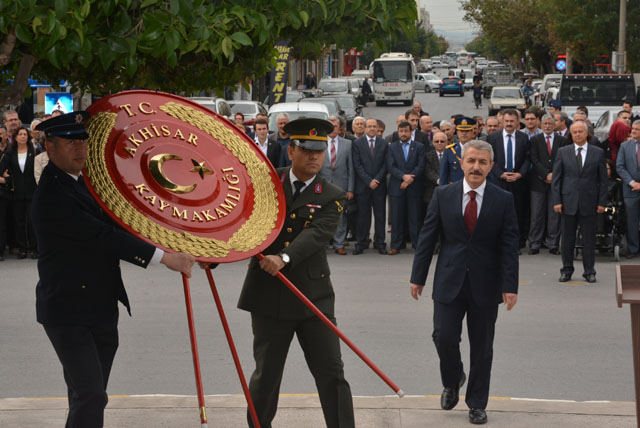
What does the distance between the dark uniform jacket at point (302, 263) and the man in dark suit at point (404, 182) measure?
28.6 feet

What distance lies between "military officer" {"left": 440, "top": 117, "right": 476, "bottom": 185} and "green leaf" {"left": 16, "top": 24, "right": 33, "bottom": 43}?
9.69 m

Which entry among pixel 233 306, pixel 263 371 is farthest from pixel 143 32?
pixel 233 306

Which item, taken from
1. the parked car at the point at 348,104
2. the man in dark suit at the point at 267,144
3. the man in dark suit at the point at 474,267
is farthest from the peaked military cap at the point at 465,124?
the parked car at the point at 348,104

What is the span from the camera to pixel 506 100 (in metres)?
44.8

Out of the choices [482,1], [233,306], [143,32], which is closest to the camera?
[143,32]

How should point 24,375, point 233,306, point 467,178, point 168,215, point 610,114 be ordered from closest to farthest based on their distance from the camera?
point 168,215 → point 467,178 → point 24,375 → point 233,306 → point 610,114

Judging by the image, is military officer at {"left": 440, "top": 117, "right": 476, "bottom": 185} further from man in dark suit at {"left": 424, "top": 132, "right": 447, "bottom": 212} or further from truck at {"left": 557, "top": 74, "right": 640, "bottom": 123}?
truck at {"left": 557, "top": 74, "right": 640, "bottom": 123}

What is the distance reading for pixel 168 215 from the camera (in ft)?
15.6

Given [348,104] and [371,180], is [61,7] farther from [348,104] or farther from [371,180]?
[348,104]

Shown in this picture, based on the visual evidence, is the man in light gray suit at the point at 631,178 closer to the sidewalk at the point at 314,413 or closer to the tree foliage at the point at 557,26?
the sidewalk at the point at 314,413

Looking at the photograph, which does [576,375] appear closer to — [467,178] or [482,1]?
[467,178]

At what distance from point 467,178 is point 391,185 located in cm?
800

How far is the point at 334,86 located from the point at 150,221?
47351mm

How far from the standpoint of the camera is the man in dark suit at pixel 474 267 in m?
6.70
